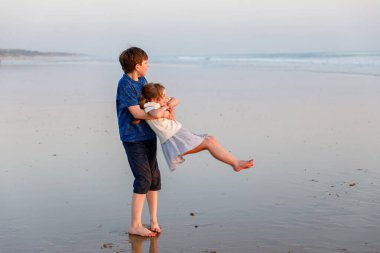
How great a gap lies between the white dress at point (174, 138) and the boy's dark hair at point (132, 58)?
434 mm

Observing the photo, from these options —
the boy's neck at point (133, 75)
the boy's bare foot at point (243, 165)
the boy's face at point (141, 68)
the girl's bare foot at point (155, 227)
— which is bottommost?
the girl's bare foot at point (155, 227)

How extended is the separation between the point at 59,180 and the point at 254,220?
217 centimetres

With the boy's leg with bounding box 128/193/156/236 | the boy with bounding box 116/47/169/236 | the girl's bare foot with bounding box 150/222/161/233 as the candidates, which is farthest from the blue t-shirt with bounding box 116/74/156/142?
the girl's bare foot with bounding box 150/222/161/233

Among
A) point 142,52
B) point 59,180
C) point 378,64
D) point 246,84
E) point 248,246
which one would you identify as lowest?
point 248,246

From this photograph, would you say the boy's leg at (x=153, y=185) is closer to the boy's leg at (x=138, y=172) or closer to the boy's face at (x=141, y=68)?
the boy's leg at (x=138, y=172)

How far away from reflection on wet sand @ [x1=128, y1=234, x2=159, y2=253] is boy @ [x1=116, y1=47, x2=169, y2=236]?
4 cm

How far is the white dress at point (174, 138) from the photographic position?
502 centimetres


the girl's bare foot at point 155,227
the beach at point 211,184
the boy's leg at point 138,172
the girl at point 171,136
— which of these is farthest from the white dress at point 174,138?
the beach at point 211,184

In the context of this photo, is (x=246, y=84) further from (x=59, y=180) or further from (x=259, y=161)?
(x=59, y=180)

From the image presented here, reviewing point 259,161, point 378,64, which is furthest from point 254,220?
point 378,64

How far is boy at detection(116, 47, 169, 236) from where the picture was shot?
5.04m

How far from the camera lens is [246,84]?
17562mm

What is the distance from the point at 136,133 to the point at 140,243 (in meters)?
0.83

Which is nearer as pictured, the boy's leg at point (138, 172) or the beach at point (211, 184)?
the beach at point (211, 184)
